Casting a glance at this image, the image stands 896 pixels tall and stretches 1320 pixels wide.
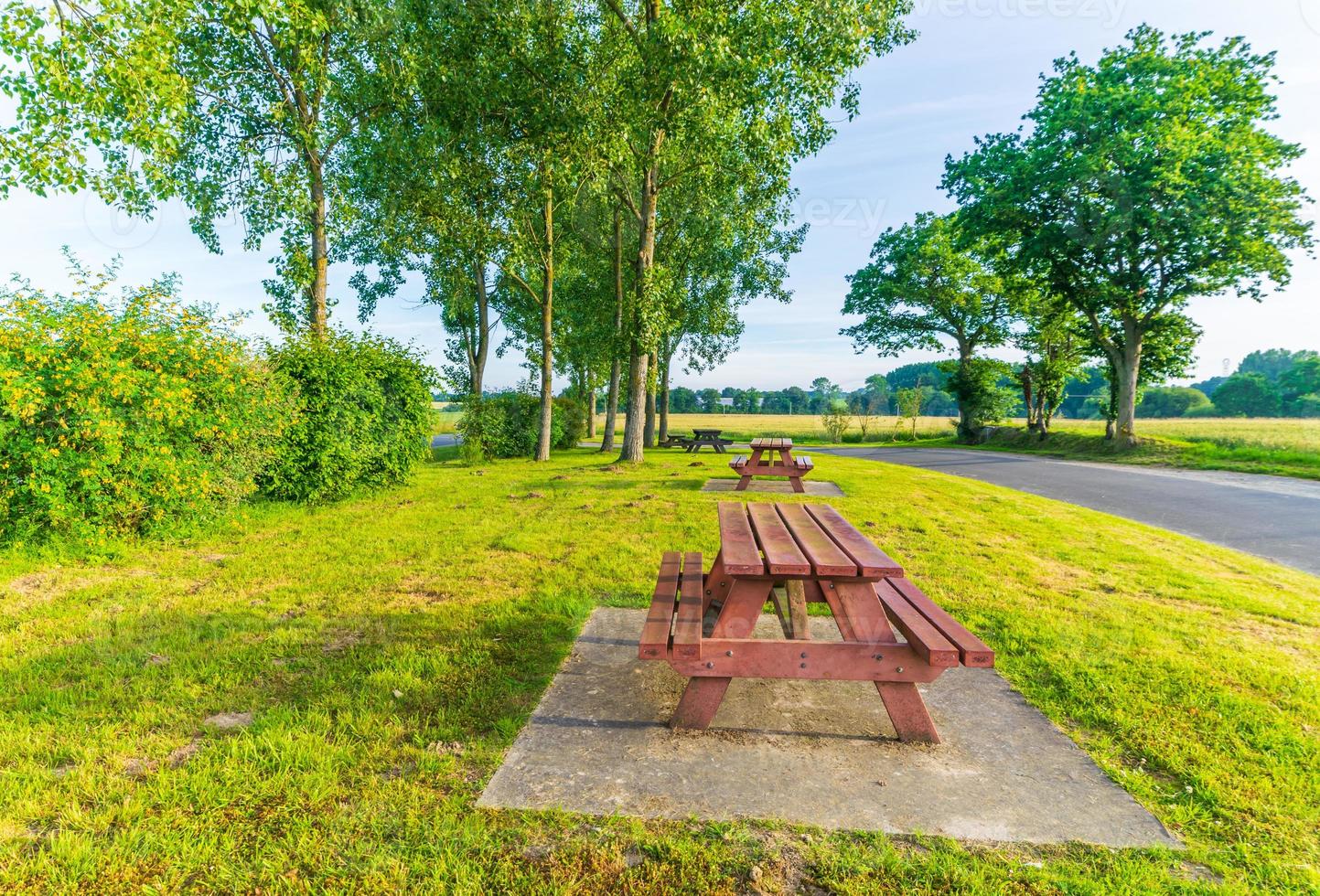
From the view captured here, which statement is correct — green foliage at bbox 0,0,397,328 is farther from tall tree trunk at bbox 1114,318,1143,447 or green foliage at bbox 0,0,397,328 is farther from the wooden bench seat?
tall tree trunk at bbox 1114,318,1143,447

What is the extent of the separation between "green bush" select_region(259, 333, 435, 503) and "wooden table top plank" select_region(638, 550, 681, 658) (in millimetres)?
7114

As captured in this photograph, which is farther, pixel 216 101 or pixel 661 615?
pixel 216 101

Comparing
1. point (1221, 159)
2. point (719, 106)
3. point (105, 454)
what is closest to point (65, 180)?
point (105, 454)

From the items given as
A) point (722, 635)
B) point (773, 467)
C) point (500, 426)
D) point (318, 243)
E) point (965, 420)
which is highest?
point (318, 243)

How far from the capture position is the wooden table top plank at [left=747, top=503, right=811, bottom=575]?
107 inches

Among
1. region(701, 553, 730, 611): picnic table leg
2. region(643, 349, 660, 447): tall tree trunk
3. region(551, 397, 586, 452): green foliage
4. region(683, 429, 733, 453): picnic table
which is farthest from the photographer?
Result: region(551, 397, 586, 452): green foliage

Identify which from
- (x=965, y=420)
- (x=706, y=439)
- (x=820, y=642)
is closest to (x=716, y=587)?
(x=820, y=642)

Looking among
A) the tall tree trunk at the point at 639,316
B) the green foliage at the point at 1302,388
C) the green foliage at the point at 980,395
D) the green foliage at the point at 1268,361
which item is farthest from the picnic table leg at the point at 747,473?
the green foliage at the point at 1268,361

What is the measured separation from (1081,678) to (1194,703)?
55 centimetres

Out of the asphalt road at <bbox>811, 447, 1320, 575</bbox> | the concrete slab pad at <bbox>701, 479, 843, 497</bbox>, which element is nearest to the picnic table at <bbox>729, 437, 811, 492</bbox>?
the concrete slab pad at <bbox>701, 479, 843, 497</bbox>

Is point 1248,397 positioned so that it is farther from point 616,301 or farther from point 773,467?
point 773,467

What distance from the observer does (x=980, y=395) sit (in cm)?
3094

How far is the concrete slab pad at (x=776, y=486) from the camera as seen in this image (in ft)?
35.0

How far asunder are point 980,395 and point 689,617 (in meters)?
33.3
